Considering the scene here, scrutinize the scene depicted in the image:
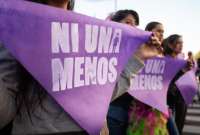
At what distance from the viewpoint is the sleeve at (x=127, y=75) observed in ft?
7.27

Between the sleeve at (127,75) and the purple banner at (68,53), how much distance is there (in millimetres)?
45

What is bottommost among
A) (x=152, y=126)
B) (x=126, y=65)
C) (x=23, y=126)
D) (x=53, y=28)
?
(x=152, y=126)

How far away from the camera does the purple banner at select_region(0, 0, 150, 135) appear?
1678 mm

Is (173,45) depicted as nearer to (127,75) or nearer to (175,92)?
(175,92)

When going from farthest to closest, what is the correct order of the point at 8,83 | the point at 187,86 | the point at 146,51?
the point at 187,86 → the point at 146,51 → the point at 8,83

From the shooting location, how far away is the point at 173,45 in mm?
4953

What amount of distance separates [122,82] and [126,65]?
0.11m

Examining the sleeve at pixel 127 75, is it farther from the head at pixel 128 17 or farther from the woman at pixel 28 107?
the head at pixel 128 17

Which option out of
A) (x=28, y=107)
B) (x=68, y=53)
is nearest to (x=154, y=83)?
(x=68, y=53)

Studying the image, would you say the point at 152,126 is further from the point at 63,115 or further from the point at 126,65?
the point at 63,115

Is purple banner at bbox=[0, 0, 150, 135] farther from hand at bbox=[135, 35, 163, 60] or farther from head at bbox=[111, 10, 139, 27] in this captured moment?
head at bbox=[111, 10, 139, 27]

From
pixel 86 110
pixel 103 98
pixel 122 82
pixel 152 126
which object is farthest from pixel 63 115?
pixel 152 126

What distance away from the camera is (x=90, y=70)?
6.45 feet

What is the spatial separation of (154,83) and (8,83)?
2134 millimetres
